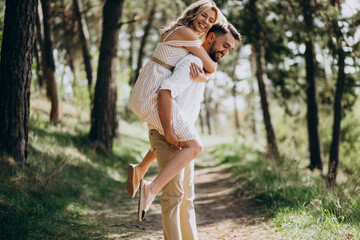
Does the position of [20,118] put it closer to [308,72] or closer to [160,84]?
[160,84]

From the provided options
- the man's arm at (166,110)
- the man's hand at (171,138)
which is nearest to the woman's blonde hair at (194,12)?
the man's arm at (166,110)

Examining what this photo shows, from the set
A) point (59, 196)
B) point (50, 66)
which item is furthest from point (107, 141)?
point (59, 196)

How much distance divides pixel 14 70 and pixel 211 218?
3.72m

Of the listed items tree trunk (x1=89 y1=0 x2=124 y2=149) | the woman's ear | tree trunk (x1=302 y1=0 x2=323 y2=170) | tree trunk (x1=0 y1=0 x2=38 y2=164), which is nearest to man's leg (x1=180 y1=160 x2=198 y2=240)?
the woman's ear

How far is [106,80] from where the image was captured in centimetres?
938

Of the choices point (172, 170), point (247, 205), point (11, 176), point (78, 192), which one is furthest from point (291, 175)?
point (11, 176)

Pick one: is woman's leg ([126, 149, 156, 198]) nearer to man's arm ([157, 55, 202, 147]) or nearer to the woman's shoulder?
man's arm ([157, 55, 202, 147])

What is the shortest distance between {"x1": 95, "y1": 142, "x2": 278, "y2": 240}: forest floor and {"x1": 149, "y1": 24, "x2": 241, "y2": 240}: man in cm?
145

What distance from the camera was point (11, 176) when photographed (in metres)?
4.55

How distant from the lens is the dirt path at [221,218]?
450 centimetres

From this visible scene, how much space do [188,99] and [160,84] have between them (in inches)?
11.4

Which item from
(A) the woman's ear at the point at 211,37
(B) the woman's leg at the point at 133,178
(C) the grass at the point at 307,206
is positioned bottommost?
(C) the grass at the point at 307,206

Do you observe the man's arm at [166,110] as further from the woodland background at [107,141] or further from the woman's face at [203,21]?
the woodland background at [107,141]

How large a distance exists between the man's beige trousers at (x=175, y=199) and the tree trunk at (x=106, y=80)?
20.9 ft
